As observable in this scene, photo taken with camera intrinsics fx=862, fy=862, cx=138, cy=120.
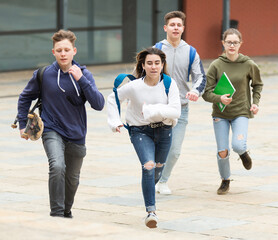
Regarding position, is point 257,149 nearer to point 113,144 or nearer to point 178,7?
point 113,144

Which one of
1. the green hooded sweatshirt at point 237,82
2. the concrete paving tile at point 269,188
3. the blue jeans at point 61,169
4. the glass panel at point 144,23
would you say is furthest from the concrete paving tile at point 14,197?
the glass panel at point 144,23

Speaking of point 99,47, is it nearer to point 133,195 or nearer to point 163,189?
point 163,189

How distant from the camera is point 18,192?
8719 millimetres

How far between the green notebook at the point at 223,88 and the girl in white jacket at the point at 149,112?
3.87 ft

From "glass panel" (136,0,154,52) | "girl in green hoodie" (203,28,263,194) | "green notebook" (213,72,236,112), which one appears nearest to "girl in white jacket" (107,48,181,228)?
"green notebook" (213,72,236,112)

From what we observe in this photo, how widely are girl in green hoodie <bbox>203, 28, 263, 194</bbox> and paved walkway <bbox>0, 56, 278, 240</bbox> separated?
503 millimetres

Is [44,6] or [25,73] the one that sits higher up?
[44,6]

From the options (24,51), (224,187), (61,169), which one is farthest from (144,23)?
(61,169)

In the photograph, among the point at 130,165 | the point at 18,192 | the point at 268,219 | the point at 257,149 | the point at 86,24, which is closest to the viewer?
the point at 268,219

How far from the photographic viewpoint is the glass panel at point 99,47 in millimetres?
23828

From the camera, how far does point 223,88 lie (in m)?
8.66

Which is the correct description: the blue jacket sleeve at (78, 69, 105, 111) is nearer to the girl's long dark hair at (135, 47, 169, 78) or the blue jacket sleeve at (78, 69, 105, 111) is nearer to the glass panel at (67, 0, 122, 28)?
the girl's long dark hair at (135, 47, 169, 78)

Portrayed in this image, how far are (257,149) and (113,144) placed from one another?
6.64 feet

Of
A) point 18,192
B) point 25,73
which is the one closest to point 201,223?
point 18,192
